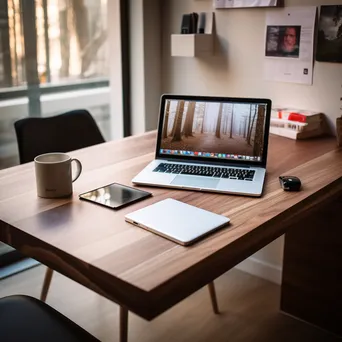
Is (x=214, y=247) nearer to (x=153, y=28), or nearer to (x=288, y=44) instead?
(x=288, y=44)

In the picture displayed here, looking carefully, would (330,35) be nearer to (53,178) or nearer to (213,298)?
(213,298)

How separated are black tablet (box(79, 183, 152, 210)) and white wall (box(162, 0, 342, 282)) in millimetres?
1017

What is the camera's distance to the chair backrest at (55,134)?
1.96 meters

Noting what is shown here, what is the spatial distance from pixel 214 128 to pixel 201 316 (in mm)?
843

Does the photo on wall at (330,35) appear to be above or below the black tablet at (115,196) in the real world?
above

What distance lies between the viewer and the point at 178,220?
4.01 feet

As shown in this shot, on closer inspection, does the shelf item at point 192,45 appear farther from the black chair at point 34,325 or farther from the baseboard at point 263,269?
the black chair at point 34,325

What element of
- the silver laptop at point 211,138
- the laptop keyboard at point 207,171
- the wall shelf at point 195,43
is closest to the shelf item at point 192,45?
the wall shelf at point 195,43

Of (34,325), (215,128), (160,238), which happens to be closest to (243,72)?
(215,128)

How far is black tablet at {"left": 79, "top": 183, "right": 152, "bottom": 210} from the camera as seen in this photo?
A: 1341 millimetres

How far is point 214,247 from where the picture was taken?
110 cm

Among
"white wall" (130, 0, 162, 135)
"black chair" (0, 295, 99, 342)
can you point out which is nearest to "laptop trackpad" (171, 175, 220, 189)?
"black chair" (0, 295, 99, 342)

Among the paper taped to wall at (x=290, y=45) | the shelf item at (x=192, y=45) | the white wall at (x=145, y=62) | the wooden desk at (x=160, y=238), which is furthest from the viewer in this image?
the white wall at (x=145, y=62)

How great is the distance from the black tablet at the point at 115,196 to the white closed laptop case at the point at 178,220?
0.08 m
